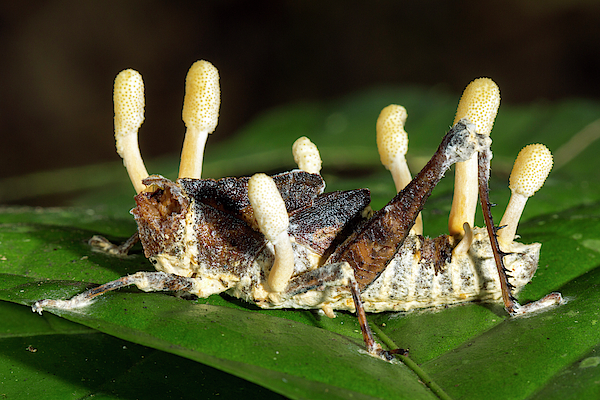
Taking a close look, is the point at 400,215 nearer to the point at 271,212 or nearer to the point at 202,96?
the point at 271,212

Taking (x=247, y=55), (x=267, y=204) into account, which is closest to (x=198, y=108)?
(x=267, y=204)

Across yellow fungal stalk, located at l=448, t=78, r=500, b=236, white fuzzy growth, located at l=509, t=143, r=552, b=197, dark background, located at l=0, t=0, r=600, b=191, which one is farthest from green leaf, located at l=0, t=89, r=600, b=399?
dark background, located at l=0, t=0, r=600, b=191

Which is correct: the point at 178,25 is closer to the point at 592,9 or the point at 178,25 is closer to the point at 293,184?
the point at 592,9

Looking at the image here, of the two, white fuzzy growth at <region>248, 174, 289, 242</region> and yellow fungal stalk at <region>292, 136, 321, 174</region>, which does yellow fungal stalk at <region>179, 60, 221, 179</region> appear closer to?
yellow fungal stalk at <region>292, 136, 321, 174</region>

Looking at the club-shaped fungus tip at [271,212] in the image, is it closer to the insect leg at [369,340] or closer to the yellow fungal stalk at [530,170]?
the insect leg at [369,340]

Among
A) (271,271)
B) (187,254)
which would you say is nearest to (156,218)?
(187,254)

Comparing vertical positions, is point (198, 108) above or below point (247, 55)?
below
